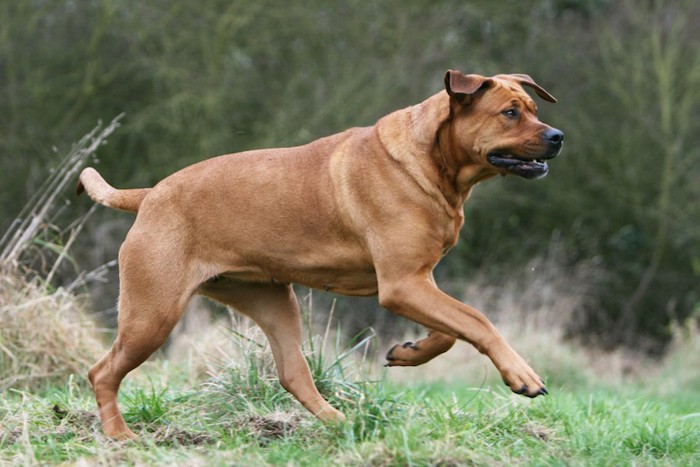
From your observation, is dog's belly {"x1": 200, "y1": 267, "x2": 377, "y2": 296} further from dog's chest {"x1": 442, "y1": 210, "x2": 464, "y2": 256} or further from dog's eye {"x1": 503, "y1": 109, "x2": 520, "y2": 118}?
dog's eye {"x1": 503, "y1": 109, "x2": 520, "y2": 118}

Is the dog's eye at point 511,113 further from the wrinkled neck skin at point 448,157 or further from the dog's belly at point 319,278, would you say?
the dog's belly at point 319,278

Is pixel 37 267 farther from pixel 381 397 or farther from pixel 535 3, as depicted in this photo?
pixel 535 3

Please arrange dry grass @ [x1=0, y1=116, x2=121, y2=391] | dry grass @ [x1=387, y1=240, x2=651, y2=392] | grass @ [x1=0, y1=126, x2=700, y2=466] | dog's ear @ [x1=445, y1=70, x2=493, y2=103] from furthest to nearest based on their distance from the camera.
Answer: dry grass @ [x1=387, y1=240, x2=651, y2=392]
dry grass @ [x1=0, y1=116, x2=121, y2=391]
dog's ear @ [x1=445, y1=70, x2=493, y2=103]
grass @ [x1=0, y1=126, x2=700, y2=466]

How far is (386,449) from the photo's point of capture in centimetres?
480

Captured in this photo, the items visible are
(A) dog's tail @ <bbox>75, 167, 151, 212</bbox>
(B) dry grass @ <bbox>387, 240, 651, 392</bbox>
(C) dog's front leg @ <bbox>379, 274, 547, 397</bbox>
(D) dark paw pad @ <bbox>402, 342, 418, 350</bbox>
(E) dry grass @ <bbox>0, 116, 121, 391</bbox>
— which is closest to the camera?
(C) dog's front leg @ <bbox>379, 274, 547, 397</bbox>

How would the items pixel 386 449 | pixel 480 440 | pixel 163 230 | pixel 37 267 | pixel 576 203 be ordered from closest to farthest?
pixel 386 449 < pixel 480 440 < pixel 163 230 < pixel 37 267 < pixel 576 203

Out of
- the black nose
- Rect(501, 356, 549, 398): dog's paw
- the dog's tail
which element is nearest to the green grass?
Rect(501, 356, 549, 398): dog's paw

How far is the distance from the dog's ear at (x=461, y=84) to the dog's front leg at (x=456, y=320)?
3.21 feet

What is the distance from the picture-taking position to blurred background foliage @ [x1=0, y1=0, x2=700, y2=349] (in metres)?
17.2

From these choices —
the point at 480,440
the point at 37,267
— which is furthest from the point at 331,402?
the point at 37,267

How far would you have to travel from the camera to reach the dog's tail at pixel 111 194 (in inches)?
252

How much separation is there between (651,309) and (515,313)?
5.99m

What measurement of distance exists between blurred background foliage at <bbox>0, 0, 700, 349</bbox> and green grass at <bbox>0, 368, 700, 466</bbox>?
9.76 meters

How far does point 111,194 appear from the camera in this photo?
6504mm
